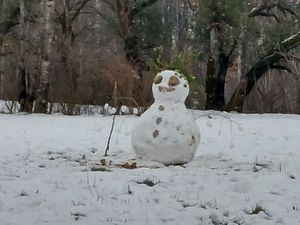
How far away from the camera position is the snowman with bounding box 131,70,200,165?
8.20 m

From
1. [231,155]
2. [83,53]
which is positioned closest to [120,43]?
[83,53]

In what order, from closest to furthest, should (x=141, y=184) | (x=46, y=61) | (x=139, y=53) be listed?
(x=141, y=184)
(x=46, y=61)
(x=139, y=53)

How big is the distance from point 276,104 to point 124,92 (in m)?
8.11

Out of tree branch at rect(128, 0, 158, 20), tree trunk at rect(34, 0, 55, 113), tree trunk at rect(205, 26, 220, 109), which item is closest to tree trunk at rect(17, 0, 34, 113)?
tree trunk at rect(34, 0, 55, 113)

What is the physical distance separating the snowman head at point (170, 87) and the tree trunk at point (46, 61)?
995 centimetres

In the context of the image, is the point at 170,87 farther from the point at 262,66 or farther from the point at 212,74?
the point at 262,66

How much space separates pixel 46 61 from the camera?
59.8 feet

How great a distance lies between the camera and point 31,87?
19.5 m

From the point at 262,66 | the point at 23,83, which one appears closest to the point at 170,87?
the point at 23,83

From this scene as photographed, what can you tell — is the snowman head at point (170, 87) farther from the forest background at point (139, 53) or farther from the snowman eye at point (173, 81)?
the forest background at point (139, 53)

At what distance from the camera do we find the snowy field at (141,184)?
17.9ft

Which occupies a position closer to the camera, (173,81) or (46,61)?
(173,81)

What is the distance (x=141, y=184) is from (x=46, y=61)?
39.7ft

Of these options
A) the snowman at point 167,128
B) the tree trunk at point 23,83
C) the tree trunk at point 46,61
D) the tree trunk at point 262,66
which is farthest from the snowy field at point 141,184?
the tree trunk at point 262,66
